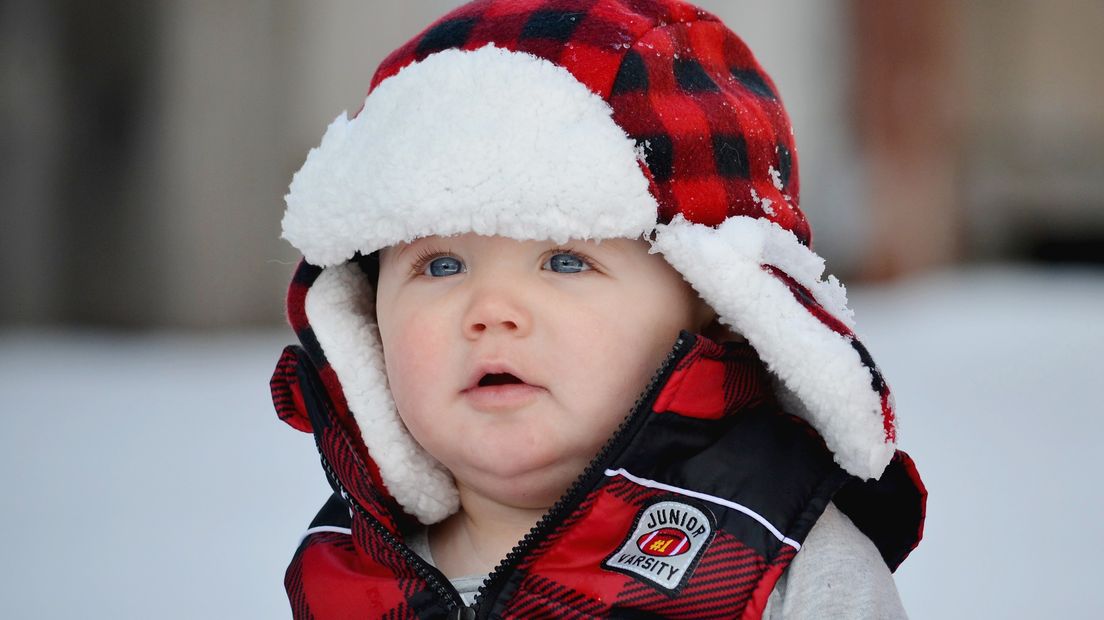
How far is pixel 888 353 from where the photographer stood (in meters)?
3.48

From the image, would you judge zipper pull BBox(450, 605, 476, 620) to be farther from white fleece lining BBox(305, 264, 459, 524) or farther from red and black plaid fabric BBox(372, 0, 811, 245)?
red and black plaid fabric BBox(372, 0, 811, 245)

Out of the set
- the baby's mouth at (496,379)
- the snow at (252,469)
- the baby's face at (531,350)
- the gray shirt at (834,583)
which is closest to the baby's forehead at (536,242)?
the baby's face at (531,350)

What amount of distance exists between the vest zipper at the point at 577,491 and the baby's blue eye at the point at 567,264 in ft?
0.31

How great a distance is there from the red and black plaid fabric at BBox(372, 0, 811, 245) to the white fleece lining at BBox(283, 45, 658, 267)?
19 millimetres

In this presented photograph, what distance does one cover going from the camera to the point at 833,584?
0.87 m

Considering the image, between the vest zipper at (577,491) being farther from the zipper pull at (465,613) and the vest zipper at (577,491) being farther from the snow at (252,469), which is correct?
the snow at (252,469)

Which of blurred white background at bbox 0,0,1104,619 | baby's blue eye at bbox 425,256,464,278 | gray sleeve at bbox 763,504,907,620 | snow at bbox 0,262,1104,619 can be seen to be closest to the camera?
gray sleeve at bbox 763,504,907,620

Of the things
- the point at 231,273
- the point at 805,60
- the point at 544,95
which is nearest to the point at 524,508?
A: the point at 544,95

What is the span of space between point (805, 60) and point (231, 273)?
206 centimetres

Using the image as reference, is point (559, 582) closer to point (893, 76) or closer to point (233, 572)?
point (233, 572)

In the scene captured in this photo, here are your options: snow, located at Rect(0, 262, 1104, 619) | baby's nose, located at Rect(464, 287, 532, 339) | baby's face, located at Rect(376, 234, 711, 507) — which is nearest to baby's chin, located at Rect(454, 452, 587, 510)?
baby's face, located at Rect(376, 234, 711, 507)

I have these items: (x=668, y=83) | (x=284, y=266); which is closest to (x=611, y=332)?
(x=668, y=83)

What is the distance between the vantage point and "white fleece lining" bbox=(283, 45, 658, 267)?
34.4 inches

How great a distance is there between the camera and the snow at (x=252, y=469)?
171 cm
